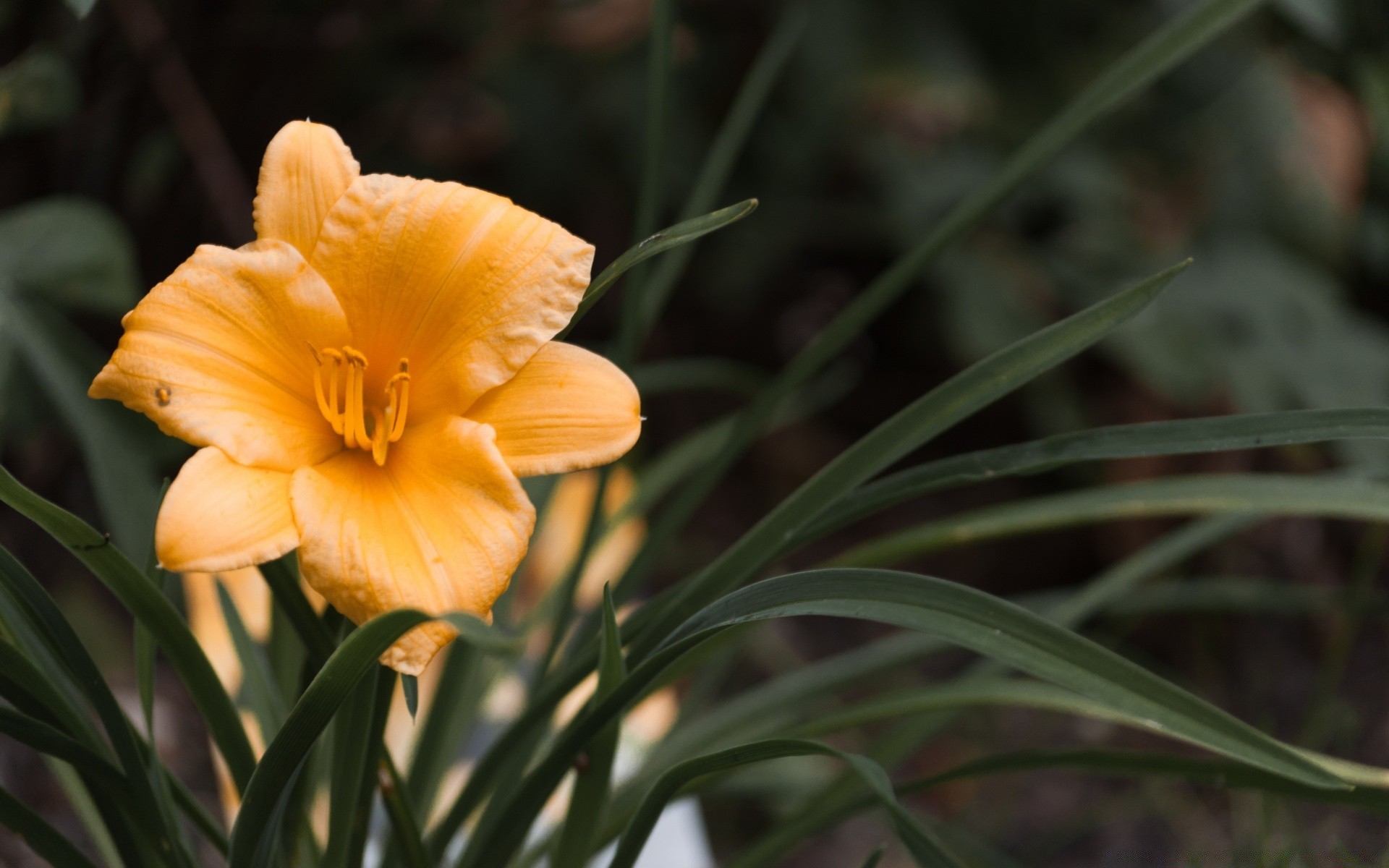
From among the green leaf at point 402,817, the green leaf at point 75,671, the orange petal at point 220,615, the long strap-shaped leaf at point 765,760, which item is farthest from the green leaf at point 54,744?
the orange petal at point 220,615

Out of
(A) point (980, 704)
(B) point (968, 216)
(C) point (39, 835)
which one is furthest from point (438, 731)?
(B) point (968, 216)

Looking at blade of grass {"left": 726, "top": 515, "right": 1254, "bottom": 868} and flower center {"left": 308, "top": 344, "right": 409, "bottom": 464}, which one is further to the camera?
blade of grass {"left": 726, "top": 515, "right": 1254, "bottom": 868}

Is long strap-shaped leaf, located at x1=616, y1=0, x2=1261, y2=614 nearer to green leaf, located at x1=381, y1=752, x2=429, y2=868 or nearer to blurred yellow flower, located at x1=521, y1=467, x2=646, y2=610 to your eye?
green leaf, located at x1=381, y1=752, x2=429, y2=868

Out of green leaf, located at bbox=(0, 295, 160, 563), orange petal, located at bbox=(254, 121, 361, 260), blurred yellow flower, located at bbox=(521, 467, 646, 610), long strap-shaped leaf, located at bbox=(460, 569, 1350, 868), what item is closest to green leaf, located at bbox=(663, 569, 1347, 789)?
long strap-shaped leaf, located at bbox=(460, 569, 1350, 868)

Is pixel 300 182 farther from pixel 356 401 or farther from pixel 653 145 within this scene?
pixel 653 145

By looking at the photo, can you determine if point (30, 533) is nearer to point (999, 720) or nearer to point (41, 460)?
point (41, 460)

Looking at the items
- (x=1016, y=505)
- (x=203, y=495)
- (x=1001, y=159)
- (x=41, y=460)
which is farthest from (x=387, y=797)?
(x=1001, y=159)

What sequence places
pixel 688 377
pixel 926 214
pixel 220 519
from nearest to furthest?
pixel 220 519 → pixel 688 377 → pixel 926 214
